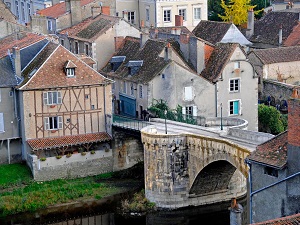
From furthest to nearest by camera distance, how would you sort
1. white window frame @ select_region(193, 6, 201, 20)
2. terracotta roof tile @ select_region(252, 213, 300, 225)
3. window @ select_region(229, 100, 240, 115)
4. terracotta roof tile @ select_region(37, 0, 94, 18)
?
1. white window frame @ select_region(193, 6, 201, 20)
2. terracotta roof tile @ select_region(37, 0, 94, 18)
3. window @ select_region(229, 100, 240, 115)
4. terracotta roof tile @ select_region(252, 213, 300, 225)

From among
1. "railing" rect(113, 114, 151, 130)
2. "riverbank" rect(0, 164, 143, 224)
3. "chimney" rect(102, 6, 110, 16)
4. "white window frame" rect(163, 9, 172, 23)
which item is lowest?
"riverbank" rect(0, 164, 143, 224)

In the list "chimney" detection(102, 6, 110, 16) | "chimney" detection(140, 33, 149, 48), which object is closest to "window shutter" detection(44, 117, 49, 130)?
Result: "chimney" detection(140, 33, 149, 48)

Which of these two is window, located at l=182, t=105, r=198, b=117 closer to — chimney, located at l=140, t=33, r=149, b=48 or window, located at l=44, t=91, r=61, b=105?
chimney, located at l=140, t=33, r=149, b=48

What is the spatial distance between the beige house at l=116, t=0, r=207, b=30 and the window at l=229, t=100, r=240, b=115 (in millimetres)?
21128

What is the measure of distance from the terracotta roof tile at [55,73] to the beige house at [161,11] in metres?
23.7

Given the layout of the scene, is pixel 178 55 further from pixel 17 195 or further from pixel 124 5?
pixel 124 5

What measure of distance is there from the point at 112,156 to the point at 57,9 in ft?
82.6

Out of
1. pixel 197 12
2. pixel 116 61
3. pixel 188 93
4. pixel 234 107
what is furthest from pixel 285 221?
pixel 197 12

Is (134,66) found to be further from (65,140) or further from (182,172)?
(182,172)

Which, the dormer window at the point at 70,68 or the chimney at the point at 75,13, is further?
the chimney at the point at 75,13

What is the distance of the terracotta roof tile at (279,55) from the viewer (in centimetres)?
7450

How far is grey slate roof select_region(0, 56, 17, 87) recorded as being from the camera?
57.4m

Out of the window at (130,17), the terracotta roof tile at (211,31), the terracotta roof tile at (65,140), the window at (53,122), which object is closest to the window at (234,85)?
the terracotta roof tile at (65,140)

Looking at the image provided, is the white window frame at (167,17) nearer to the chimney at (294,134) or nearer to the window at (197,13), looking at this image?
the window at (197,13)
